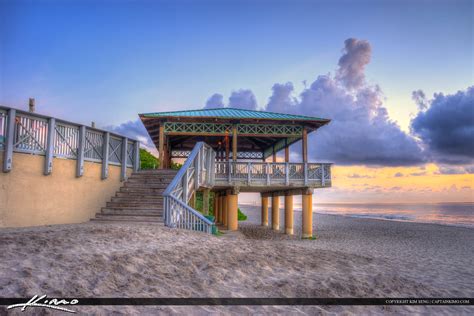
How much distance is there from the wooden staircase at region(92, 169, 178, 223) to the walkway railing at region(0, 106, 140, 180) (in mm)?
729

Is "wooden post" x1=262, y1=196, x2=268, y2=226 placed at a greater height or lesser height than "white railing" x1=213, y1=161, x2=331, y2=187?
lesser

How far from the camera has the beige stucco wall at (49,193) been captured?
9375mm

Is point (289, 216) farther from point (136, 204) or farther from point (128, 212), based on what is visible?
point (128, 212)

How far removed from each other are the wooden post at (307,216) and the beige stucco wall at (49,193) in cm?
1017

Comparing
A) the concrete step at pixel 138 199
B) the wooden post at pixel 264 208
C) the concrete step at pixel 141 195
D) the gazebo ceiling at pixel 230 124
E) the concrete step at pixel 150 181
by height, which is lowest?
the wooden post at pixel 264 208

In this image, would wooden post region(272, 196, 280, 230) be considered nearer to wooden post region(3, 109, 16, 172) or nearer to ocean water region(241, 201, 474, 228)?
wooden post region(3, 109, 16, 172)

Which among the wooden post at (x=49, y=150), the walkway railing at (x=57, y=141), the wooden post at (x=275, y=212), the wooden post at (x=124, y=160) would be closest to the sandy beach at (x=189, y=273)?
the wooden post at (x=49, y=150)

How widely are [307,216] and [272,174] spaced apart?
316 cm

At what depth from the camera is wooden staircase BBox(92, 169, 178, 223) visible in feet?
35.8

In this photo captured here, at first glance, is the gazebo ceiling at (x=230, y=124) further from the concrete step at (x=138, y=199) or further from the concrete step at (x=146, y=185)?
the concrete step at (x=138, y=199)

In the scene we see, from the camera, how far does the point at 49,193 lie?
34.2ft

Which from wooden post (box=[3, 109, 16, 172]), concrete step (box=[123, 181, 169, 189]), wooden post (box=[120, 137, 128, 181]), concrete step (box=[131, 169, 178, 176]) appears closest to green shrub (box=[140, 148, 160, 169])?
concrete step (box=[131, 169, 178, 176])

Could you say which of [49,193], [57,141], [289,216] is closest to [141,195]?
[49,193]

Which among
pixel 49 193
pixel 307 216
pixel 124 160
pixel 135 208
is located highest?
pixel 124 160
